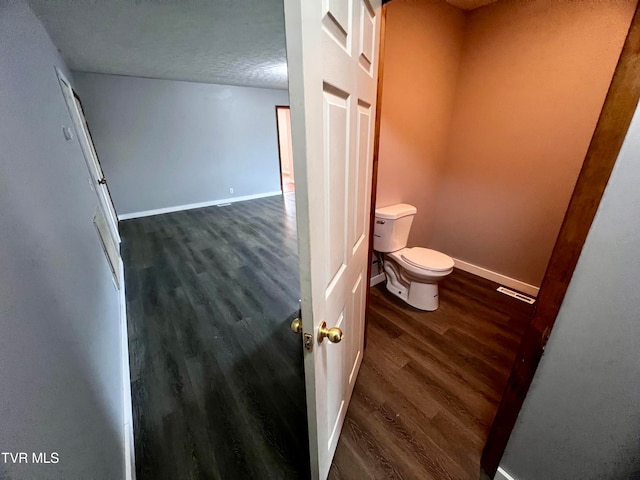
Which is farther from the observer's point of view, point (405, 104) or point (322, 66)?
point (405, 104)

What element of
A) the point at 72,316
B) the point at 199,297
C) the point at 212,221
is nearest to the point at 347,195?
the point at 72,316

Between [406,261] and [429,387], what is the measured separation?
88 centimetres

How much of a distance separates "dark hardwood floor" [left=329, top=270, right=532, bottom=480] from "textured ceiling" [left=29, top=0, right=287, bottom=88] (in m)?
2.61

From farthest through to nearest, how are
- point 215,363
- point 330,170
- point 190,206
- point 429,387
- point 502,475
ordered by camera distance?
point 190,206 < point 215,363 < point 429,387 < point 502,475 < point 330,170

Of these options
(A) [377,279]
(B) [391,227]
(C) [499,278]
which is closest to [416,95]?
(B) [391,227]

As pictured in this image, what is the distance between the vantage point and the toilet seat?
1896mm

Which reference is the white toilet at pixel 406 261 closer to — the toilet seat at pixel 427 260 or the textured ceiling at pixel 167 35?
the toilet seat at pixel 427 260

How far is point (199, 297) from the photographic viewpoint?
7.61 feet

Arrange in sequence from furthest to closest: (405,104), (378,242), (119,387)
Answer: (378,242) < (405,104) < (119,387)

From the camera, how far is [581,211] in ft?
2.28

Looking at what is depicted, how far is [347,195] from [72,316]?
1116 millimetres

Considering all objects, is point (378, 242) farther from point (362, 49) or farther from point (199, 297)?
point (199, 297)

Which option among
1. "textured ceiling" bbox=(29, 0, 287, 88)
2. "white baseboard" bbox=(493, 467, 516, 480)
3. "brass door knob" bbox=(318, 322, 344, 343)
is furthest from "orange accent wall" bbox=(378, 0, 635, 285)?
"white baseboard" bbox=(493, 467, 516, 480)

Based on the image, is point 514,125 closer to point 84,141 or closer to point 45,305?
point 45,305
